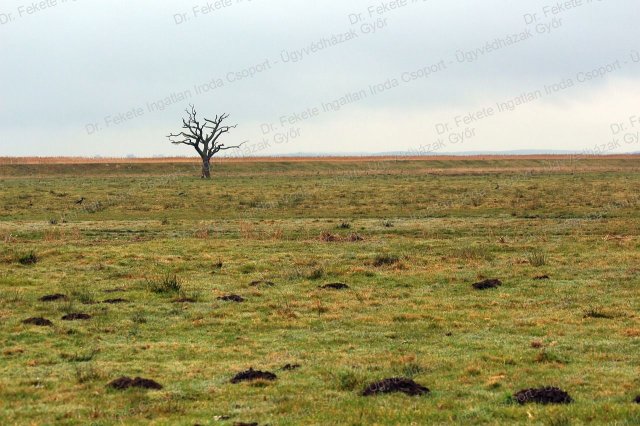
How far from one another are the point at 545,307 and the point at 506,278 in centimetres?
423

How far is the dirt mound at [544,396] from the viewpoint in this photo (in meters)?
11.4

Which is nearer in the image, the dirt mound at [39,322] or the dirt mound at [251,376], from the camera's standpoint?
the dirt mound at [251,376]

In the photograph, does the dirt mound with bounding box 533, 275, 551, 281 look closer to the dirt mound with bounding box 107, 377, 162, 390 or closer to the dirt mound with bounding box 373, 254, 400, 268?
the dirt mound with bounding box 373, 254, 400, 268

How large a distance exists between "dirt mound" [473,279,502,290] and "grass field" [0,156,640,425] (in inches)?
12.8

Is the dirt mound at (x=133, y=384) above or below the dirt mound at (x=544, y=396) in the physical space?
above

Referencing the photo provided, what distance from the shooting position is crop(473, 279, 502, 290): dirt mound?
2212cm

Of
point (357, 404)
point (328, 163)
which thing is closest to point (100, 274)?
point (357, 404)

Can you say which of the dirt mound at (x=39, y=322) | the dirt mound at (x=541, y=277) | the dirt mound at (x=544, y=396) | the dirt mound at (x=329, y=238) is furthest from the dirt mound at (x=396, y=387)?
the dirt mound at (x=329, y=238)

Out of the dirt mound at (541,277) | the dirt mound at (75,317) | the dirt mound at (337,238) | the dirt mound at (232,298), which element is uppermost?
the dirt mound at (75,317)

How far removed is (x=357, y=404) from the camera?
11625 mm

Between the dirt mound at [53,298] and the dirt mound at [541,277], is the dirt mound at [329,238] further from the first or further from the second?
the dirt mound at [53,298]

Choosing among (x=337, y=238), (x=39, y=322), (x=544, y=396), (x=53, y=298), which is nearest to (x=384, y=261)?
(x=337, y=238)

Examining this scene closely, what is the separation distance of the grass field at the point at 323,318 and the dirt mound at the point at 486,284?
1.06 feet

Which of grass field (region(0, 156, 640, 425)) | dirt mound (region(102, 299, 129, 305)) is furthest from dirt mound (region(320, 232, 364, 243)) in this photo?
dirt mound (region(102, 299, 129, 305))
